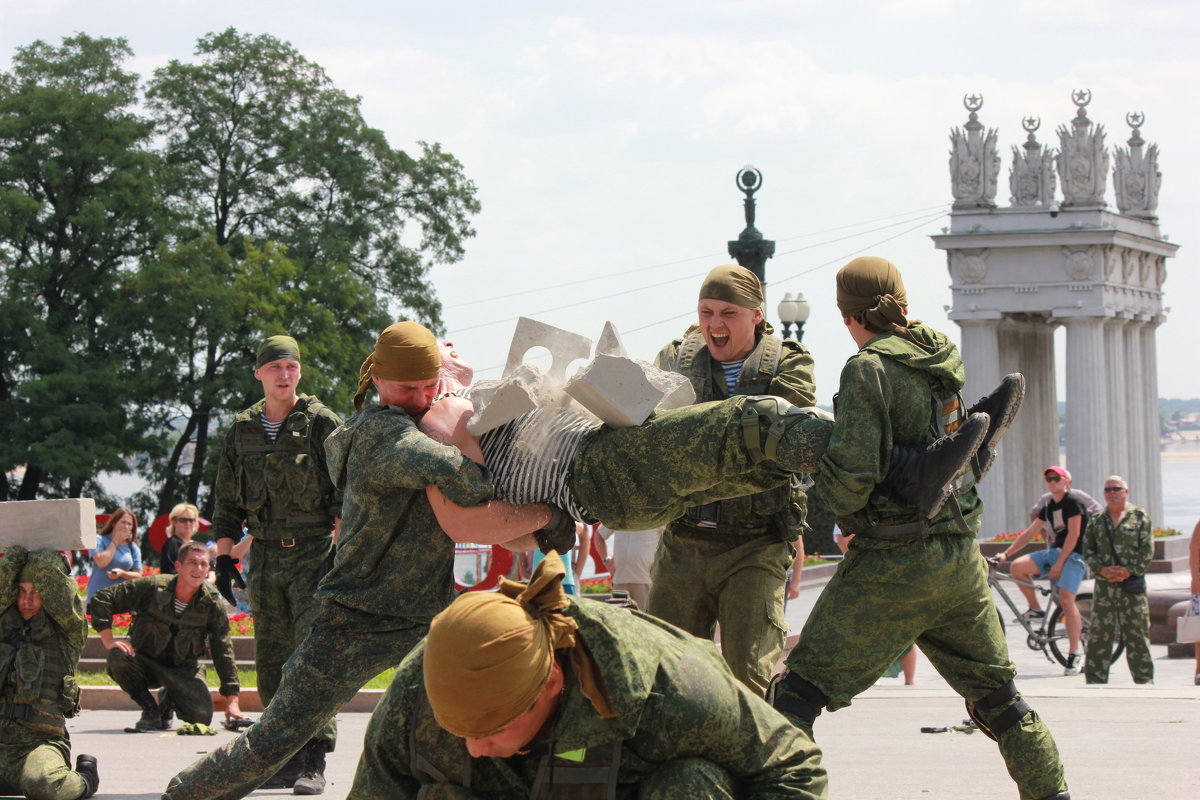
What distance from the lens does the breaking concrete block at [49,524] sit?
8.31 metres

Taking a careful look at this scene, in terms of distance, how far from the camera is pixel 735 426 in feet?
17.4

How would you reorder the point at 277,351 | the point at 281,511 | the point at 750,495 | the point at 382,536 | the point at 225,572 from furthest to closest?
1. the point at 225,572
2. the point at 277,351
3. the point at 281,511
4. the point at 750,495
5. the point at 382,536

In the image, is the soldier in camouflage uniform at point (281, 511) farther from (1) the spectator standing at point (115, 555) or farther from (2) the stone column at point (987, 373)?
(2) the stone column at point (987, 373)

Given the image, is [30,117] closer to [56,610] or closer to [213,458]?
[213,458]

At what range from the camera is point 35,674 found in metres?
8.27

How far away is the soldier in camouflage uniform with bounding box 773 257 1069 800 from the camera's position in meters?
5.90

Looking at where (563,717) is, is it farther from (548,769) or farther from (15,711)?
(15,711)

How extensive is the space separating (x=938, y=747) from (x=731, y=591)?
3031 millimetres

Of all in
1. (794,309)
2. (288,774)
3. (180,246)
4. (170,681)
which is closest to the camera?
(288,774)

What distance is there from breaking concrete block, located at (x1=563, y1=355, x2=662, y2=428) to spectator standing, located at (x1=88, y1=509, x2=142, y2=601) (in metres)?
11.5

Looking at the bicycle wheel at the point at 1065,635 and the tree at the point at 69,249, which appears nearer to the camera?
the bicycle wheel at the point at 1065,635

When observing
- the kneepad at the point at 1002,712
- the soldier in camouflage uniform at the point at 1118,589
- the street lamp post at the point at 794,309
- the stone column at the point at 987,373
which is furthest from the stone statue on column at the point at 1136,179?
the kneepad at the point at 1002,712

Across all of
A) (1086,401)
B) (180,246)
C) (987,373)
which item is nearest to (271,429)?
(180,246)

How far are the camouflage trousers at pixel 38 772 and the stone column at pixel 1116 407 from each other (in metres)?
44.9
